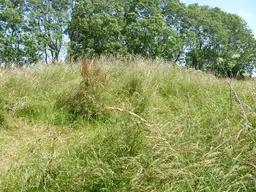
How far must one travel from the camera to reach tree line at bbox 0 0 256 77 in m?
22.8

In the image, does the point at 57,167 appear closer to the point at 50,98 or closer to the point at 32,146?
the point at 32,146

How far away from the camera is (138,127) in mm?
2463

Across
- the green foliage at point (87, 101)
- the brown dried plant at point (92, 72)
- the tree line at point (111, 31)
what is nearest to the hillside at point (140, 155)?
the green foliage at point (87, 101)

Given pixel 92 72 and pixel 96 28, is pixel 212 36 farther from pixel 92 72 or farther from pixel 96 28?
pixel 92 72

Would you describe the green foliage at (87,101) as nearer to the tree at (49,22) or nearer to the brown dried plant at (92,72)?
the brown dried plant at (92,72)

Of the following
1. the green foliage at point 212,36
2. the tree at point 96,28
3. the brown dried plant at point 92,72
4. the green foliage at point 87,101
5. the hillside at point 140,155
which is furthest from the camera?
the green foliage at point 212,36

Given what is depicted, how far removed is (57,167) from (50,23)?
24936mm

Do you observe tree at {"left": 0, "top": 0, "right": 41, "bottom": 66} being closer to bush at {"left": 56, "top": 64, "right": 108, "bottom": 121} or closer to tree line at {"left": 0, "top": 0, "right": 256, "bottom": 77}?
tree line at {"left": 0, "top": 0, "right": 256, "bottom": 77}

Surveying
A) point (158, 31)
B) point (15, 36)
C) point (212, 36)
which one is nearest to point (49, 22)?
point (15, 36)

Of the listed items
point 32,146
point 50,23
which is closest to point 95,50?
point 50,23

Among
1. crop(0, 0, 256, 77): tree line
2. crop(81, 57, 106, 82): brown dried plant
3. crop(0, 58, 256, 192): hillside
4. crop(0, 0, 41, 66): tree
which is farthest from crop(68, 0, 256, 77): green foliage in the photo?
crop(0, 58, 256, 192): hillside

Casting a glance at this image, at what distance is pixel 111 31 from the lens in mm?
25500

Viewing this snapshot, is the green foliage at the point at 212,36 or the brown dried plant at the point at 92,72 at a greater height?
the green foliage at the point at 212,36

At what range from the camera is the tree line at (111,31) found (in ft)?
74.8
